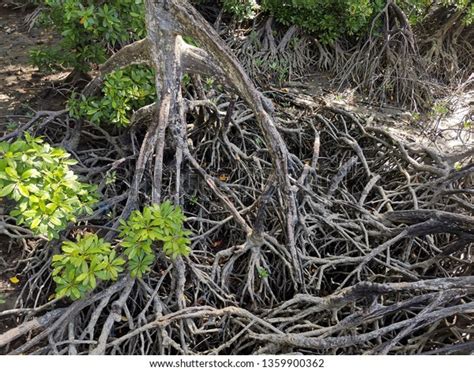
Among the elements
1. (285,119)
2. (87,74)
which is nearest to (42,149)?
(87,74)

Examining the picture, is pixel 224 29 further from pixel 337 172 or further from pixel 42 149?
pixel 42 149

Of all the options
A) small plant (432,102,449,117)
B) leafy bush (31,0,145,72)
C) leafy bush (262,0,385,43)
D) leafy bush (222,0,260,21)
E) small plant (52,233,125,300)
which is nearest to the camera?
small plant (52,233,125,300)

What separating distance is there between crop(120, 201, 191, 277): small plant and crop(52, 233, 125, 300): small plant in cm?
10

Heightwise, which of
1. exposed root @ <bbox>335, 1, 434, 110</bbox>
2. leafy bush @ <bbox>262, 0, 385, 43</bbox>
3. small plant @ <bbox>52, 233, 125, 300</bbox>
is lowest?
small plant @ <bbox>52, 233, 125, 300</bbox>

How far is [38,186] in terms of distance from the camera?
95.1 inches

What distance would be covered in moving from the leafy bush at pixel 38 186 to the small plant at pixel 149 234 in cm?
30

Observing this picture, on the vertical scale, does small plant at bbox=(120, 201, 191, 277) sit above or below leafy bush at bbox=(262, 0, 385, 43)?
below

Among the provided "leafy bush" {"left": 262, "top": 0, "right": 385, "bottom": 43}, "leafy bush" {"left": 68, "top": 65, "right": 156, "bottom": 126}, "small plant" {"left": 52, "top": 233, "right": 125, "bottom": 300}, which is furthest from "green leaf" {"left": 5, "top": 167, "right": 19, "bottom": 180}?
"leafy bush" {"left": 262, "top": 0, "right": 385, "bottom": 43}

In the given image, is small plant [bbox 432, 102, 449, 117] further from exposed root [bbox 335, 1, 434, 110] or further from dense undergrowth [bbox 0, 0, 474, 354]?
dense undergrowth [bbox 0, 0, 474, 354]

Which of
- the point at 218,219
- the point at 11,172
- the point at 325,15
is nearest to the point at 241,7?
the point at 325,15

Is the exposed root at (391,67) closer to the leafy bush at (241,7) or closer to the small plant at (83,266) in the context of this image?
the leafy bush at (241,7)

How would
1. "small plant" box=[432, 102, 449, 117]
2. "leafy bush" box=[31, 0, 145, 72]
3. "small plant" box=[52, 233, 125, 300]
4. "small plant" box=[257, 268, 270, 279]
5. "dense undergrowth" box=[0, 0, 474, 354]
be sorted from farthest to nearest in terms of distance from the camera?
"small plant" box=[432, 102, 449, 117], "leafy bush" box=[31, 0, 145, 72], "small plant" box=[257, 268, 270, 279], "dense undergrowth" box=[0, 0, 474, 354], "small plant" box=[52, 233, 125, 300]

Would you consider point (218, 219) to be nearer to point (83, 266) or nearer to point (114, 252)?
point (114, 252)

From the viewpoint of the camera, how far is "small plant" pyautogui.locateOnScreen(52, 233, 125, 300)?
2.46 metres
